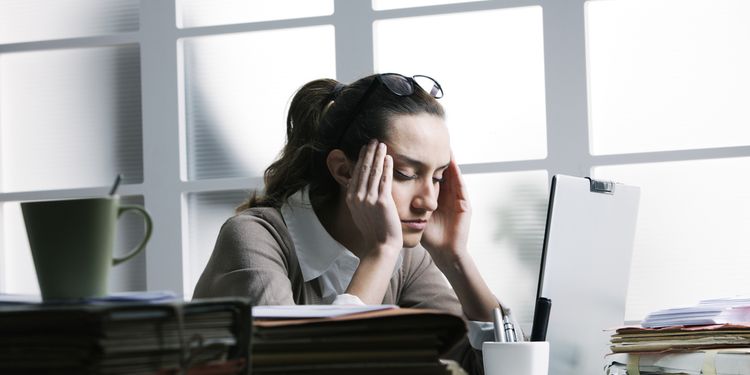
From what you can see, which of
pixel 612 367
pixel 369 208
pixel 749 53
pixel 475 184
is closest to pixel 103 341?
pixel 612 367

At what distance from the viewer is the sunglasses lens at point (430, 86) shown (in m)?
1.98

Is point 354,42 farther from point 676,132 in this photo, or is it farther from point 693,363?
point 693,363

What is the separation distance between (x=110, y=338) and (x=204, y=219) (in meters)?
2.10

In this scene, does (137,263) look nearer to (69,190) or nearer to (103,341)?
(69,190)

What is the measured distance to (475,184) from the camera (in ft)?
8.27

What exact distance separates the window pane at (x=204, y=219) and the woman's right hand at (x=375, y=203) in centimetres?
90

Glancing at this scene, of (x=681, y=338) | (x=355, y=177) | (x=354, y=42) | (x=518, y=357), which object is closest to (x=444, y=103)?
(x=354, y=42)

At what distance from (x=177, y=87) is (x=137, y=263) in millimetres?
514

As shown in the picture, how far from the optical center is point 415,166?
1849 mm

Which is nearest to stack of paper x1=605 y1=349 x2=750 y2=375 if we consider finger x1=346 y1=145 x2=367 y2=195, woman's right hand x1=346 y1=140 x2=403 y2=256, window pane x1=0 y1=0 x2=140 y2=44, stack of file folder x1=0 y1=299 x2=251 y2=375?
woman's right hand x1=346 y1=140 x2=403 y2=256

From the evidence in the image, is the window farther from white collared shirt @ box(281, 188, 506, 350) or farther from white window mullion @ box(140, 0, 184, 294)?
white window mullion @ box(140, 0, 184, 294)

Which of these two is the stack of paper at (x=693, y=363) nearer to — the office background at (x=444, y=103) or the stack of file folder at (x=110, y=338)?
the stack of file folder at (x=110, y=338)

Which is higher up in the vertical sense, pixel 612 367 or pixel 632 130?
pixel 632 130

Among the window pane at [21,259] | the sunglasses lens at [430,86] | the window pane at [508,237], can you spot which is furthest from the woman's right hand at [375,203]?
the window pane at [21,259]
